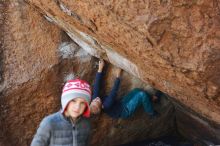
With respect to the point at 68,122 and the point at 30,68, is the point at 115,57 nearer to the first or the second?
the point at 30,68

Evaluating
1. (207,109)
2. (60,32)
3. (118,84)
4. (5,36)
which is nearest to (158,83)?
(207,109)

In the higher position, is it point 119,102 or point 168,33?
point 168,33

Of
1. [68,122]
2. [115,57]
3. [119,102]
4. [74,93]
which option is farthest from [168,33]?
[119,102]

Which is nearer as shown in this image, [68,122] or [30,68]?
[68,122]

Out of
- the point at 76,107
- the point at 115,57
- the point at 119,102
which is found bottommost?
the point at 119,102

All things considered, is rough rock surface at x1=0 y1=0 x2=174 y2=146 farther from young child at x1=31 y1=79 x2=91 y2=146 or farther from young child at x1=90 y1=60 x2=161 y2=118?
young child at x1=31 y1=79 x2=91 y2=146

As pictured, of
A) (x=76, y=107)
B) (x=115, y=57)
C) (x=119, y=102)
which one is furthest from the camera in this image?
(x=119, y=102)

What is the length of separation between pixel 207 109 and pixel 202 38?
1352mm

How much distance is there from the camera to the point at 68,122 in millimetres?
2980

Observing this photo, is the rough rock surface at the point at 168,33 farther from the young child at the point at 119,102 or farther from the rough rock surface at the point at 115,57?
the young child at the point at 119,102

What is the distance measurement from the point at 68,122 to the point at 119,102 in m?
2.17

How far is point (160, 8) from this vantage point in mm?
2648

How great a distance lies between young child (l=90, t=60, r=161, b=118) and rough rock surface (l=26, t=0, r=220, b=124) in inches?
48.5

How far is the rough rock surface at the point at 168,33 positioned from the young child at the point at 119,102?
4.04ft
